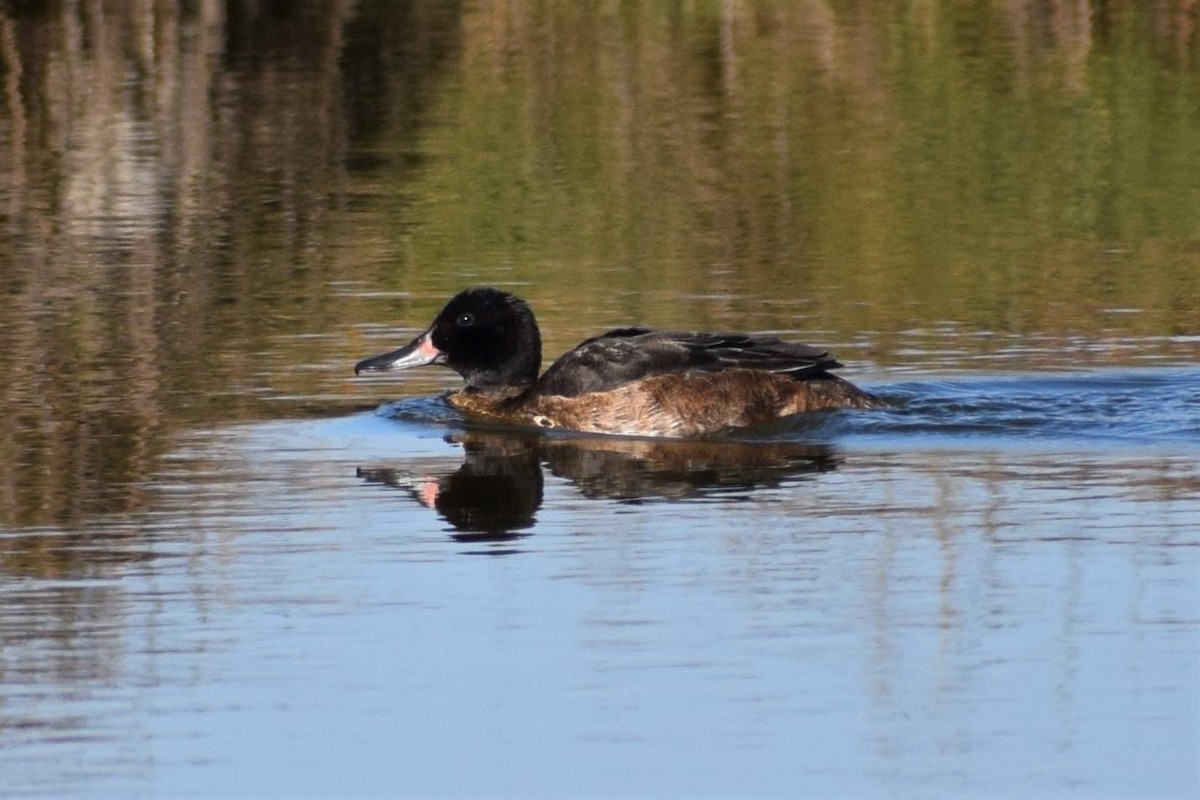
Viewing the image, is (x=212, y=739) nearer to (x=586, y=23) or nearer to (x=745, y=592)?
(x=745, y=592)

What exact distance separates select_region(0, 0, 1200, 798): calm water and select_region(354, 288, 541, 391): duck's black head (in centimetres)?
27

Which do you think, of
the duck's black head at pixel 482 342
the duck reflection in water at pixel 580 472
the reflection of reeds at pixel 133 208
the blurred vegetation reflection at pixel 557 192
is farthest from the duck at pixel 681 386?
the reflection of reeds at pixel 133 208

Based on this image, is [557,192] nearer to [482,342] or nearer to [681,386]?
[482,342]

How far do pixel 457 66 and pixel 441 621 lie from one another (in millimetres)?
19698

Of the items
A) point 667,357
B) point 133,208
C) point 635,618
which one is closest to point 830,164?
point 133,208

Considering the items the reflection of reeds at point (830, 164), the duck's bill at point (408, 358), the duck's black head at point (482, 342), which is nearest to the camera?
the duck's bill at point (408, 358)

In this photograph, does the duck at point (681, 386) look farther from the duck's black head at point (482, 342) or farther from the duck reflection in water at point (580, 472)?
the duck's black head at point (482, 342)

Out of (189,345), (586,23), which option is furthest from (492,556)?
(586,23)

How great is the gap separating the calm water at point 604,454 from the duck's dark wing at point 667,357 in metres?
0.32

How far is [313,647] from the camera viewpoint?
7.43 metres

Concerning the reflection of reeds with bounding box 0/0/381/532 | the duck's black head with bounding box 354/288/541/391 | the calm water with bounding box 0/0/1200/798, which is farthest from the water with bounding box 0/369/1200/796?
the duck's black head with bounding box 354/288/541/391

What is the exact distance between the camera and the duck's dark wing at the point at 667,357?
465 inches

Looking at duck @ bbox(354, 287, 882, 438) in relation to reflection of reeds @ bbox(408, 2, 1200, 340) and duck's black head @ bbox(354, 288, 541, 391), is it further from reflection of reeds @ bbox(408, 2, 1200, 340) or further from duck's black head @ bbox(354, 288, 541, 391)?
reflection of reeds @ bbox(408, 2, 1200, 340)

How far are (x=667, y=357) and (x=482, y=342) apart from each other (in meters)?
1.14
